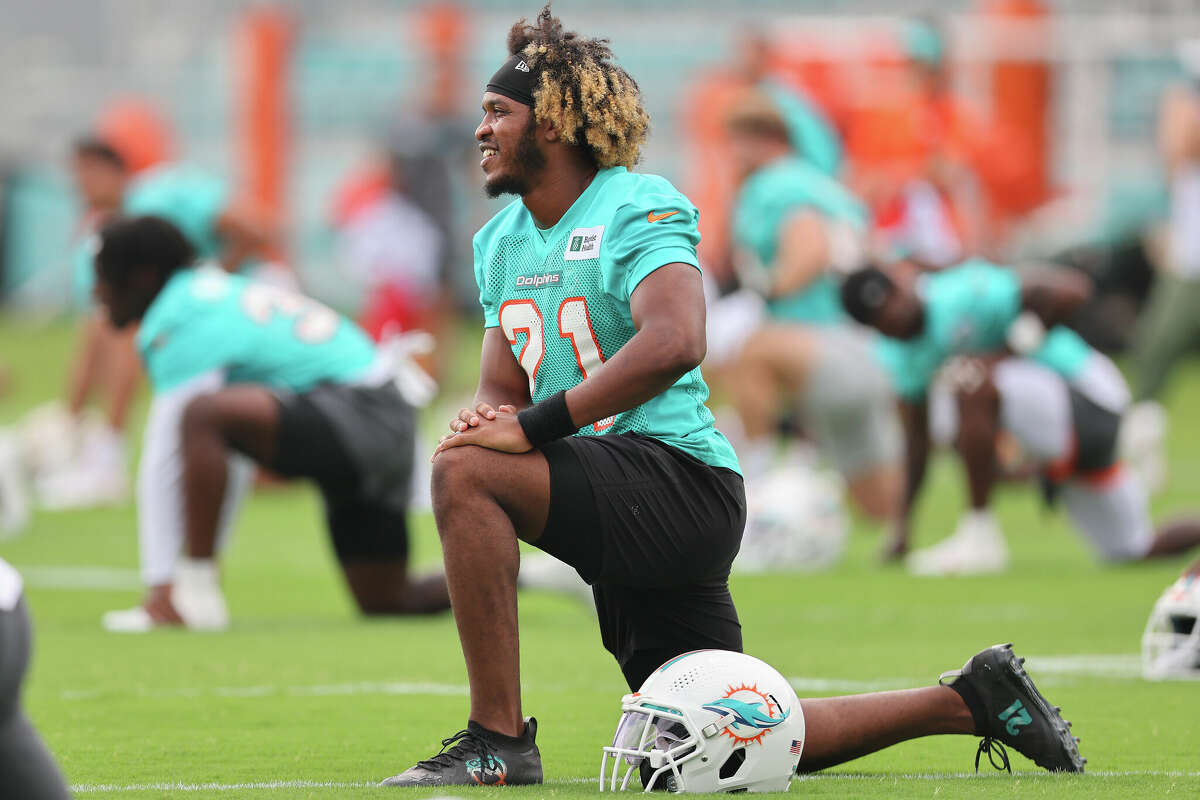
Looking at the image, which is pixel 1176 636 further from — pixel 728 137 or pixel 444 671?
pixel 728 137

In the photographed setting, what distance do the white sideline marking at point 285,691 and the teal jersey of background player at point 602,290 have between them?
1608 millimetres

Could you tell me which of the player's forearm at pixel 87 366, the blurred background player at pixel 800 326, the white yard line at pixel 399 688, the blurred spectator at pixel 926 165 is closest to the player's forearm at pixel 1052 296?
the blurred background player at pixel 800 326

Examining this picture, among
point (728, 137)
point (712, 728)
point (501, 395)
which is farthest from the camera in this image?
point (728, 137)

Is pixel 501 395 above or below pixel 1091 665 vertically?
above

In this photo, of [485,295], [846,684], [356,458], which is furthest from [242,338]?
[485,295]

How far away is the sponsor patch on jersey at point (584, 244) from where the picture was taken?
443 centimetres

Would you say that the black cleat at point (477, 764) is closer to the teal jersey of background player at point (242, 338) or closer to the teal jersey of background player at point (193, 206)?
the teal jersey of background player at point (242, 338)

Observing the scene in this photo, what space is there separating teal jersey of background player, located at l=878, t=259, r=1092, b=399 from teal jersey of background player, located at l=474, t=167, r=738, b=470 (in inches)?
195

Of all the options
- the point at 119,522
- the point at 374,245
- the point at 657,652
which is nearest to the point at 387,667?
the point at 657,652

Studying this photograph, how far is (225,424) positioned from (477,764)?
11.1ft

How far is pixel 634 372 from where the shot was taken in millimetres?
4211

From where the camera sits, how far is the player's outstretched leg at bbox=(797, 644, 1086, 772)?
4.40 m

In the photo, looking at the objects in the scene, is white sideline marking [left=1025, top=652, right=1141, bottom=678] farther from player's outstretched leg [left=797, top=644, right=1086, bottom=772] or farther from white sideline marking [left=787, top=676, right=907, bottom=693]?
player's outstretched leg [left=797, top=644, right=1086, bottom=772]

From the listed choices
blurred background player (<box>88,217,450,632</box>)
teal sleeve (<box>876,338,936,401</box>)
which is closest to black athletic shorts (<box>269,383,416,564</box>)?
blurred background player (<box>88,217,450,632</box>)
